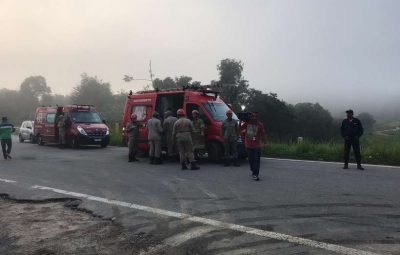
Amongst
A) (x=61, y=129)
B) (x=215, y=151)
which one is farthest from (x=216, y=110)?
(x=61, y=129)

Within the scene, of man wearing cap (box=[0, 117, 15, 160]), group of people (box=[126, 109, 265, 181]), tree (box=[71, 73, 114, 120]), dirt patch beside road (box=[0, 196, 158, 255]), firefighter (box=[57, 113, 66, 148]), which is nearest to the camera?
dirt patch beside road (box=[0, 196, 158, 255])

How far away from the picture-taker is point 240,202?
7688mm

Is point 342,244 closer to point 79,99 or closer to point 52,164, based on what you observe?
point 52,164

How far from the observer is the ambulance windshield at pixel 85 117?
870 inches

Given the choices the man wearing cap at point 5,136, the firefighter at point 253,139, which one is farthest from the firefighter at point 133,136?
the firefighter at point 253,139

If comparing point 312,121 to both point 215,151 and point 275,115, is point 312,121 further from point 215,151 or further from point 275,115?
point 215,151

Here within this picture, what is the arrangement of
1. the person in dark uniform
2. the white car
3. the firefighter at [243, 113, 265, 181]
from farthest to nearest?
the white car, the person in dark uniform, the firefighter at [243, 113, 265, 181]

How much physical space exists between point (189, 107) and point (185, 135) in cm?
187

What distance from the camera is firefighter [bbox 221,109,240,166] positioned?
42.5 feet

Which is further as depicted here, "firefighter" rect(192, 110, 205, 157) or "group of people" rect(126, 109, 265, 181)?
"firefighter" rect(192, 110, 205, 157)

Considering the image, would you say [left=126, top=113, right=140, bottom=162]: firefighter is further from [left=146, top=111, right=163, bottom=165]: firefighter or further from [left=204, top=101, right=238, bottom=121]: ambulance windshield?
[left=204, top=101, right=238, bottom=121]: ambulance windshield

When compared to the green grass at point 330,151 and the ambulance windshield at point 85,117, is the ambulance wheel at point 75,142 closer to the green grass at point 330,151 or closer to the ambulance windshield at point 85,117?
the ambulance windshield at point 85,117

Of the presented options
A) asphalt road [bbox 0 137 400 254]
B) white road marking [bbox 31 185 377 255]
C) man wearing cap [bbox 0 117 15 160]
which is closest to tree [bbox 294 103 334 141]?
man wearing cap [bbox 0 117 15 160]

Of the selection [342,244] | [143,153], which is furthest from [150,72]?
[342,244]
